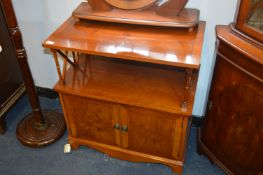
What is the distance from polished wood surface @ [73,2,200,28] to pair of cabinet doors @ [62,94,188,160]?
418mm

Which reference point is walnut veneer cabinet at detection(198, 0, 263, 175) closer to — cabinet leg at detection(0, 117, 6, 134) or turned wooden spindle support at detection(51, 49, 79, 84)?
turned wooden spindle support at detection(51, 49, 79, 84)

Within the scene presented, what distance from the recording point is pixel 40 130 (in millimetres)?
1938

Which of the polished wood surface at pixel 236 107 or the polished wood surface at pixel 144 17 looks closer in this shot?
the polished wood surface at pixel 236 107

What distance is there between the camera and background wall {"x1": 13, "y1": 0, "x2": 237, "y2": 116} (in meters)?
1.49

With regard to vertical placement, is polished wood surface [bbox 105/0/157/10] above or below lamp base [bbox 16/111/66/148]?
above

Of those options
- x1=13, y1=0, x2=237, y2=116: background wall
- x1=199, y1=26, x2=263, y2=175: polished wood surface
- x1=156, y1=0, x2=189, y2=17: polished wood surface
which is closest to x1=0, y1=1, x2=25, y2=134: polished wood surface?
x1=13, y1=0, x2=237, y2=116: background wall

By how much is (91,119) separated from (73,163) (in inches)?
13.7

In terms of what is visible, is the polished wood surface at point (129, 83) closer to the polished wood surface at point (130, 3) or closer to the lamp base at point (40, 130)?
the polished wood surface at point (130, 3)

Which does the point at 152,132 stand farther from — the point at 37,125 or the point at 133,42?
the point at 37,125

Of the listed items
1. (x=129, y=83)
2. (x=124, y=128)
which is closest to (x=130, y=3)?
(x=129, y=83)

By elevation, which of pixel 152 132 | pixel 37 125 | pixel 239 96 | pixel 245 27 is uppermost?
pixel 245 27

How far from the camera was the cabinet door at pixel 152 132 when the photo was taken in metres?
1.47

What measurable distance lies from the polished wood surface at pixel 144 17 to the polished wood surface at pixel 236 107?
15 centimetres

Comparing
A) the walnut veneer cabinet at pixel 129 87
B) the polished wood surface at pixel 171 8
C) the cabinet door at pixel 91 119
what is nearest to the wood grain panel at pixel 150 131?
the walnut veneer cabinet at pixel 129 87
